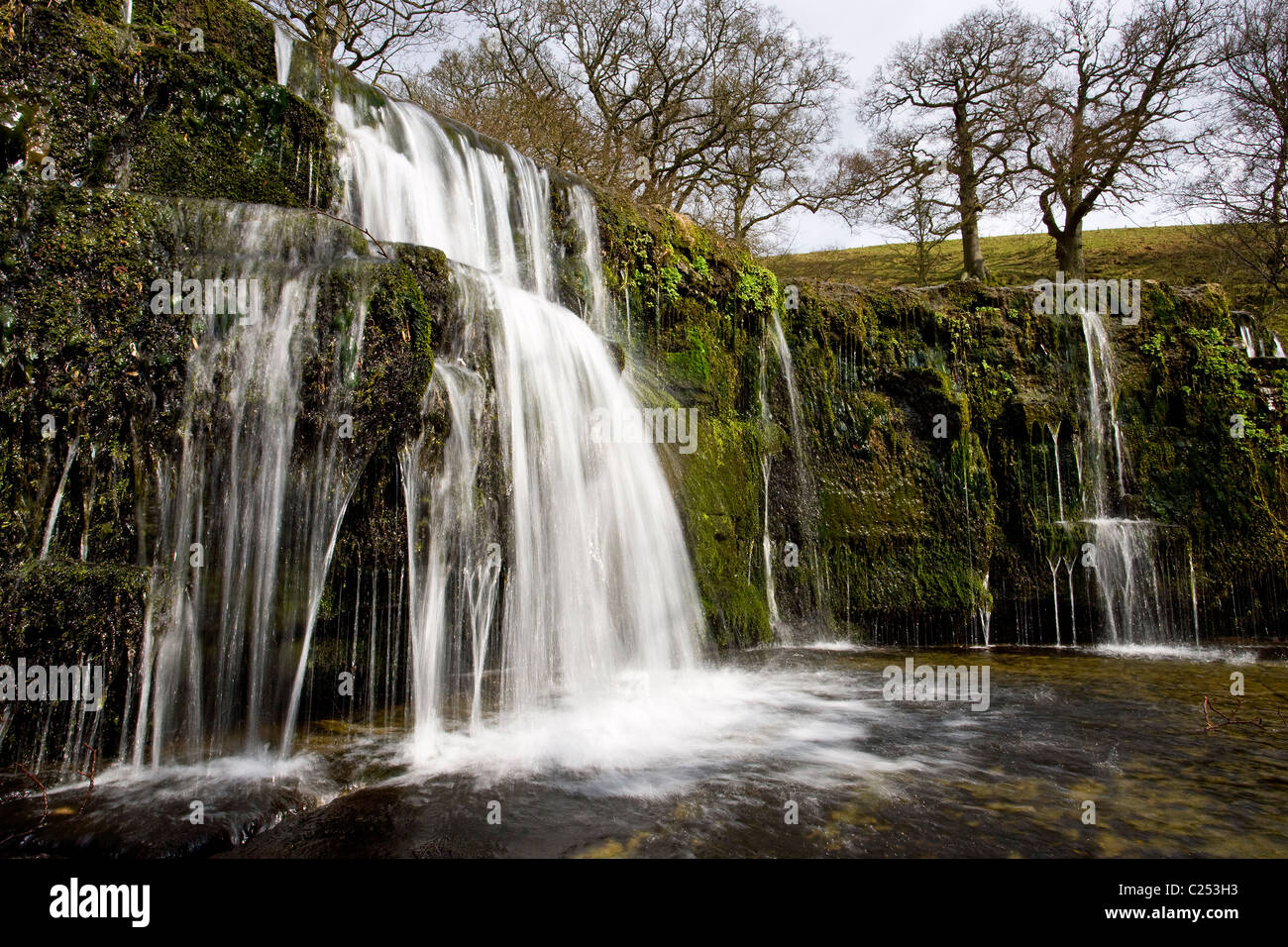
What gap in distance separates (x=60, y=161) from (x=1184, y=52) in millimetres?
24804

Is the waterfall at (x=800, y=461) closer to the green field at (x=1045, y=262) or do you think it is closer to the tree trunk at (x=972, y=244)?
the green field at (x=1045, y=262)

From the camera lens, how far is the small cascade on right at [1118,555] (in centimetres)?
977

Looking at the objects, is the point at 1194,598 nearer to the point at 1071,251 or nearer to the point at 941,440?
the point at 941,440

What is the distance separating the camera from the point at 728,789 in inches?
150

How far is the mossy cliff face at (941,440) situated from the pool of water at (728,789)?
12.2 ft

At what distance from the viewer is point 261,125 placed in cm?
640

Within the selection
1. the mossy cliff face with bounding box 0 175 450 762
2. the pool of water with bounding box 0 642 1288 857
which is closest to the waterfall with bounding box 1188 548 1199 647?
the pool of water with bounding box 0 642 1288 857

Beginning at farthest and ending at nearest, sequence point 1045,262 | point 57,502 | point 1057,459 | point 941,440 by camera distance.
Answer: point 1045,262
point 1057,459
point 941,440
point 57,502

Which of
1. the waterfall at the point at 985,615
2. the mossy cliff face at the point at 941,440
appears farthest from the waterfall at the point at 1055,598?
the waterfall at the point at 985,615

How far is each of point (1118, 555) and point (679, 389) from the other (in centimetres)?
668

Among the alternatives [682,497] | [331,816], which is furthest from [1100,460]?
[331,816]

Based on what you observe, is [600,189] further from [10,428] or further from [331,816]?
[331,816]

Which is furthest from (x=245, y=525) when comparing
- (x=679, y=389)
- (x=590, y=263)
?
(x=590, y=263)

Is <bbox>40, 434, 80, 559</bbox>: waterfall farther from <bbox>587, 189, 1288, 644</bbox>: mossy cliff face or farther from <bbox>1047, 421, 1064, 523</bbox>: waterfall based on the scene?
<bbox>1047, 421, 1064, 523</bbox>: waterfall
